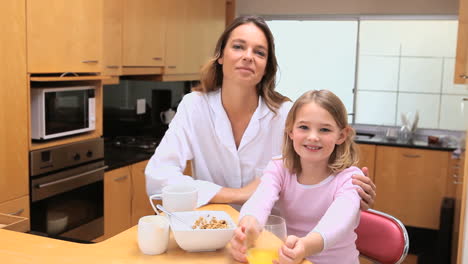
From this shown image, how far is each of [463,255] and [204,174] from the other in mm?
1604

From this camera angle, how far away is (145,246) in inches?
51.6

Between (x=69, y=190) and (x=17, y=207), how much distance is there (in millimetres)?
430

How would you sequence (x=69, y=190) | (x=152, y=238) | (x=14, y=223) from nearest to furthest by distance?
(x=152, y=238), (x=14, y=223), (x=69, y=190)

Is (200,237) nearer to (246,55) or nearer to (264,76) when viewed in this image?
(246,55)

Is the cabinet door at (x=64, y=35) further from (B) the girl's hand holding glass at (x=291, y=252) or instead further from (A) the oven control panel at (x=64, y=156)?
(B) the girl's hand holding glass at (x=291, y=252)

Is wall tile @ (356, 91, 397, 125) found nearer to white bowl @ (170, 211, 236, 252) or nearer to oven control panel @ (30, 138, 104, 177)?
oven control panel @ (30, 138, 104, 177)

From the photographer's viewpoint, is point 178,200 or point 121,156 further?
point 121,156

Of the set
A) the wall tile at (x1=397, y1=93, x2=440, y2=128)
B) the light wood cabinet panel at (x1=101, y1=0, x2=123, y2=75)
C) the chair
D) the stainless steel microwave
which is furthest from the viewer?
the wall tile at (x1=397, y1=93, x2=440, y2=128)

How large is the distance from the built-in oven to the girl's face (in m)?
1.61

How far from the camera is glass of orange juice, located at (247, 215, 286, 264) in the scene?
1.20 meters

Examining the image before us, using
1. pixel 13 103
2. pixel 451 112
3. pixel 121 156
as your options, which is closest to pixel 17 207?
pixel 13 103

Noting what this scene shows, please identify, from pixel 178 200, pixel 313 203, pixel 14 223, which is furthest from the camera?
pixel 313 203

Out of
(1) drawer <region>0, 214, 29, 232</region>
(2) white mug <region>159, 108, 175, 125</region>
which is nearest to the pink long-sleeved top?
(1) drawer <region>0, 214, 29, 232</region>

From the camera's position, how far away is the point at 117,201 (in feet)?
11.8
